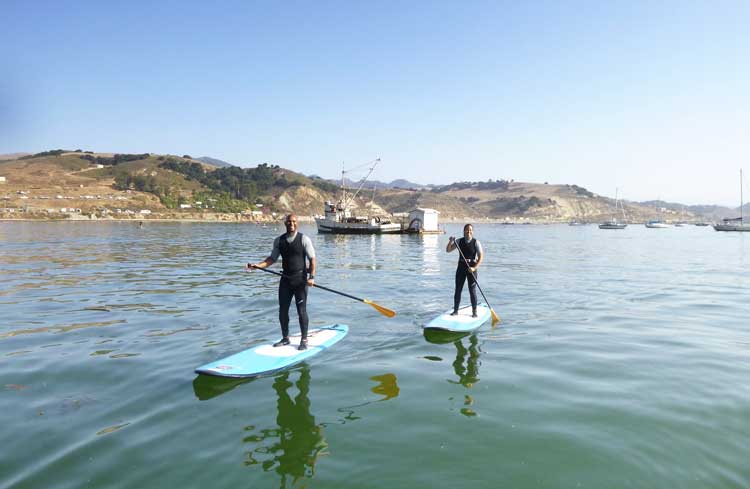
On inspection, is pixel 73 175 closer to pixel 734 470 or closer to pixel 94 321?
pixel 94 321

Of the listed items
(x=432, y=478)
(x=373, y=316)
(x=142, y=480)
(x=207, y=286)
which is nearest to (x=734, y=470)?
(x=432, y=478)

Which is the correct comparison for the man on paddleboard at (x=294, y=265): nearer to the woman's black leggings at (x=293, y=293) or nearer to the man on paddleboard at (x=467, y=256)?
the woman's black leggings at (x=293, y=293)

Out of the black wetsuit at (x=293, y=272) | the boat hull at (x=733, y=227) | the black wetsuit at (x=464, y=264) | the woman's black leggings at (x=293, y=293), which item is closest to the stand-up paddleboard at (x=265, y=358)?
the woman's black leggings at (x=293, y=293)

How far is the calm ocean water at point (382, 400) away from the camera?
18.0ft

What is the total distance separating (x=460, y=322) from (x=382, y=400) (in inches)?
212

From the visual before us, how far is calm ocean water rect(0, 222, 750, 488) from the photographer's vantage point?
549 centimetres

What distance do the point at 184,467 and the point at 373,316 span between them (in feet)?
31.2

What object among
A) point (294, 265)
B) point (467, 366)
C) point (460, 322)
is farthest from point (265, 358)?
point (460, 322)

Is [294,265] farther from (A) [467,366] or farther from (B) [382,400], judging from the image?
(A) [467,366]

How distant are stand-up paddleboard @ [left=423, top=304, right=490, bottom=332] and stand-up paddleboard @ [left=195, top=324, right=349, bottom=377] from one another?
2864mm

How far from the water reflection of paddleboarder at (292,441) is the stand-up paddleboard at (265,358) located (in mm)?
1018

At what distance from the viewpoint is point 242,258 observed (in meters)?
36.0

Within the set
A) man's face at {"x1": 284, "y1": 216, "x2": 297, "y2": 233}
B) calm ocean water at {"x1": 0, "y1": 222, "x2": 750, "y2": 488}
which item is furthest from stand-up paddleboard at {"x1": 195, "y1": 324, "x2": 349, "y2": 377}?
man's face at {"x1": 284, "y1": 216, "x2": 297, "y2": 233}

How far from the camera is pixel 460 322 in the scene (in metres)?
12.6
